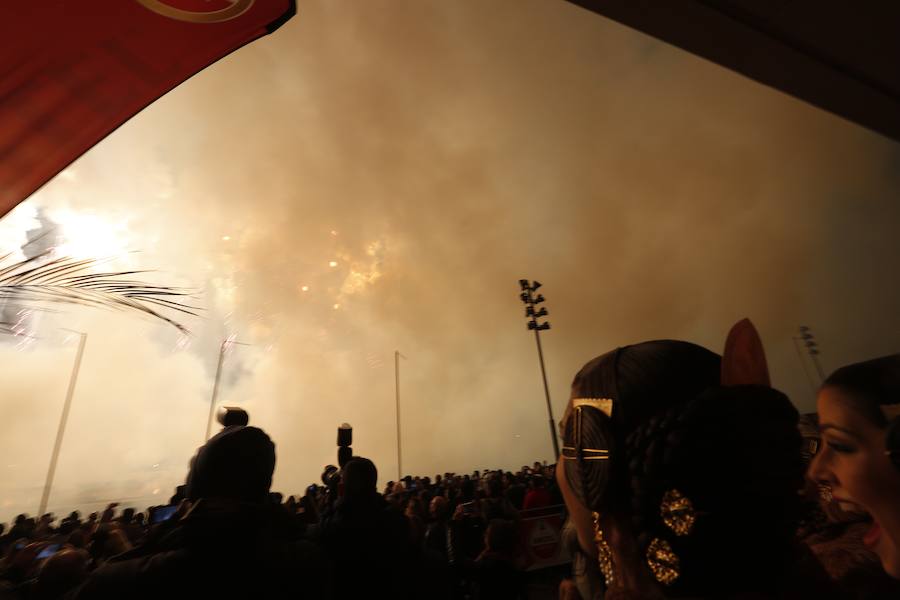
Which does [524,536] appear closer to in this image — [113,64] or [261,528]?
[261,528]

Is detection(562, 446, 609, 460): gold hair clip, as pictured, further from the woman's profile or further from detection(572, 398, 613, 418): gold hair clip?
the woman's profile

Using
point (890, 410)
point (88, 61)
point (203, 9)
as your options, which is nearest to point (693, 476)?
point (890, 410)

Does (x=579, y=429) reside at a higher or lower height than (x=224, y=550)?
higher

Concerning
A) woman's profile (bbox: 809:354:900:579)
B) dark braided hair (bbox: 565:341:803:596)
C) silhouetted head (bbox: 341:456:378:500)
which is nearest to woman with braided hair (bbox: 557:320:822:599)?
dark braided hair (bbox: 565:341:803:596)

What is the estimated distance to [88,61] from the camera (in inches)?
113

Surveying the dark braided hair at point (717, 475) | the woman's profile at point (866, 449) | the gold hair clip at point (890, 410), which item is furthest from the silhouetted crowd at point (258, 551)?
the gold hair clip at point (890, 410)

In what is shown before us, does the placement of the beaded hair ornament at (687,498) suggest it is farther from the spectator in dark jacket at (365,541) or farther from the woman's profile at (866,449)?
the spectator in dark jacket at (365,541)

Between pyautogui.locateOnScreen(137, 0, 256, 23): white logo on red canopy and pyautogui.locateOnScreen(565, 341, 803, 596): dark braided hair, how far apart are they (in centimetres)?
383

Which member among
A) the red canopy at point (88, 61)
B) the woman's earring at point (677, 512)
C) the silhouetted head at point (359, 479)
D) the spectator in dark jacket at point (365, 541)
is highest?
the red canopy at point (88, 61)

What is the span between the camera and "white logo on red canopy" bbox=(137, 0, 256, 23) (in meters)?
2.90

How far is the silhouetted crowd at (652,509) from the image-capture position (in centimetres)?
84

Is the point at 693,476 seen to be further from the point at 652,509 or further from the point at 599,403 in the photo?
the point at 599,403

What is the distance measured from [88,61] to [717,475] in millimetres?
4412

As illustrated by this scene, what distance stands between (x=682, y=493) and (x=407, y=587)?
2390mm
